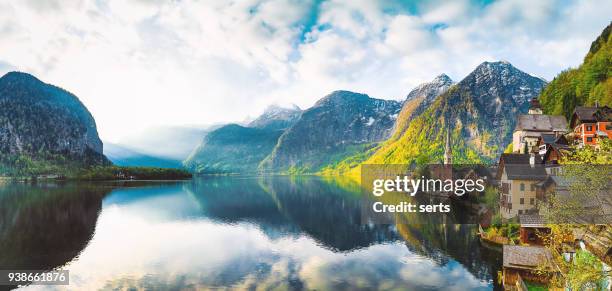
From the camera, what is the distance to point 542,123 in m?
116

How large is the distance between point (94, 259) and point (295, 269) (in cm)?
3106

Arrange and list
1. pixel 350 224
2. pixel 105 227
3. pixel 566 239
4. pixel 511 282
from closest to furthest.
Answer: pixel 566 239 < pixel 511 282 < pixel 105 227 < pixel 350 224

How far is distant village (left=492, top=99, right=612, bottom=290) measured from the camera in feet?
88.2

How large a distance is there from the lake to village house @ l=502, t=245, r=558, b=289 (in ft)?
12.1

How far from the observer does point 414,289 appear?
A: 43031 mm

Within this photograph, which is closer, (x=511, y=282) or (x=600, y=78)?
(x=511, y=282)

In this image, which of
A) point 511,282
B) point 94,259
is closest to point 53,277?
point 94,259

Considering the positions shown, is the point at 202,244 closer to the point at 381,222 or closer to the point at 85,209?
the point at 381,222

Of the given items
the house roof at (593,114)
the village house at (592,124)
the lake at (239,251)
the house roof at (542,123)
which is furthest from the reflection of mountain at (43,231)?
the house roof at (542,123)

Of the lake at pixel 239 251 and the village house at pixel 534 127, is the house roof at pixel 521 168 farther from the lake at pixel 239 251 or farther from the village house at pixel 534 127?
the village house at pixel 534 127

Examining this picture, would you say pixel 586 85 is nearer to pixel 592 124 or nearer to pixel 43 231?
pixel 592 124

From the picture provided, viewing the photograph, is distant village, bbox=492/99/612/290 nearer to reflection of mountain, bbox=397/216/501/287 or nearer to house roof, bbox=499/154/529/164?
house roof, bbox=499/154/529/164

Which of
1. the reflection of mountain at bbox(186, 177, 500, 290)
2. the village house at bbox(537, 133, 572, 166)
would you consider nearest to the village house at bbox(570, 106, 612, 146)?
the village house at bbox(537, 133, 572, 166)

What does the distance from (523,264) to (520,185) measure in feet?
123
